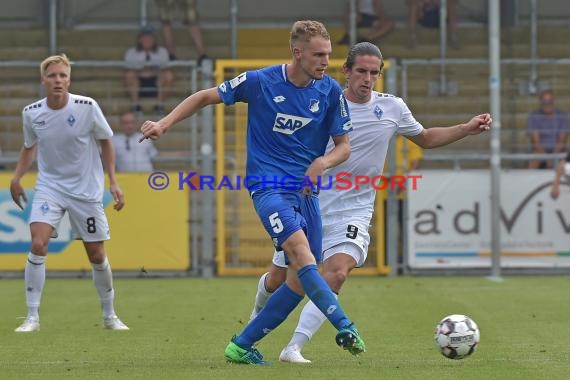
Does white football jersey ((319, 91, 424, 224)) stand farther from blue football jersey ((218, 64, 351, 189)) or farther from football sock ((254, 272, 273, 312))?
blue football jersey ((218, 64, 351, 189))

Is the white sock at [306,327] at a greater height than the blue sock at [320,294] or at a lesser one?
lesser

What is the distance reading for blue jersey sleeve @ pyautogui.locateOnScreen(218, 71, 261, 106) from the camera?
814 centimetres

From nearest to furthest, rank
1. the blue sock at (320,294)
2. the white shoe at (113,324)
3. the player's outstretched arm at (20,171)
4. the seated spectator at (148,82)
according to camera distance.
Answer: the blue sock at (320,294) < the white shoe at (113,324) < the player's outstretched arm at (20,171) < the seated spectator at (148,82)

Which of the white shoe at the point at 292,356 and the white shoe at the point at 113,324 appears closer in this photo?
the white shoe at the point at 292,356

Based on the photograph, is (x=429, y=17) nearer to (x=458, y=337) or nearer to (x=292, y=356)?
(x=292, y=356)

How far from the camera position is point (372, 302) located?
536 inches

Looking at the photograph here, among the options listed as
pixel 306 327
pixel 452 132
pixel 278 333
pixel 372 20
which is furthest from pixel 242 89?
pixel 372 20

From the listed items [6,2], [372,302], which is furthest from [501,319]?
[6,2]

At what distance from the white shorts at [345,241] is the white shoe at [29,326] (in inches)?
108

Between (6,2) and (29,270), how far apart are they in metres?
15.1

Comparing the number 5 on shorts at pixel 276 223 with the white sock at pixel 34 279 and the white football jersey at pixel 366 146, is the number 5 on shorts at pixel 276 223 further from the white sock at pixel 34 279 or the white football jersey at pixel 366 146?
the white sock at pixel 34 279

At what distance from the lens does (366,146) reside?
929cm

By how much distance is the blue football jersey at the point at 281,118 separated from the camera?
8109 mm

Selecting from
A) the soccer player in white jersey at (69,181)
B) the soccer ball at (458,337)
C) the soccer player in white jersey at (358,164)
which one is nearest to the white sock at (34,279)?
the soccer player in white jersey at (69,181)
